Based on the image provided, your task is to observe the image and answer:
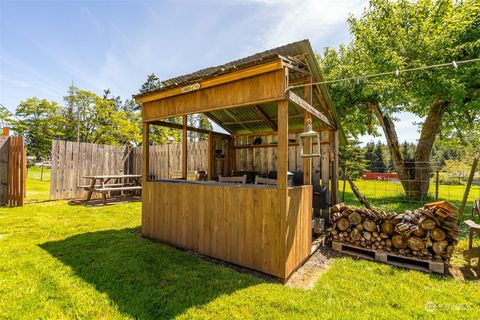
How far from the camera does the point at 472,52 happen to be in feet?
21.5

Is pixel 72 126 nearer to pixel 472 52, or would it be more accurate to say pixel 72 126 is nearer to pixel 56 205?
pixel 56 205

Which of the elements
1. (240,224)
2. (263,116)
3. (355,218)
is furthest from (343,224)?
(263,116)

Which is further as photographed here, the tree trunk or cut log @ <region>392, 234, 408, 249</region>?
the tree trunk

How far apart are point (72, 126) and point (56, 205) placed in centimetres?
2115

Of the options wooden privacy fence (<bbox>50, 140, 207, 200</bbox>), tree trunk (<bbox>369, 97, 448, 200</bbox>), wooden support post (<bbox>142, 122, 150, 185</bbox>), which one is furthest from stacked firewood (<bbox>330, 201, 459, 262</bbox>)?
tree trunk (<bbox>369, 97, 448, 200</bbox>)

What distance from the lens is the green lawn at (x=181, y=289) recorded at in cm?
218

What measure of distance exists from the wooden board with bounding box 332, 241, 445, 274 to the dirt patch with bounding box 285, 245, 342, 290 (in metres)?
0.20

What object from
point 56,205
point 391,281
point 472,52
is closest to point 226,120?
point 391,281

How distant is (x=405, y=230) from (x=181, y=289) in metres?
3.39

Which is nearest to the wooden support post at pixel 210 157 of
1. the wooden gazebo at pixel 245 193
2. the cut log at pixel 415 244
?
the wooden gazebo at pixel 245 193

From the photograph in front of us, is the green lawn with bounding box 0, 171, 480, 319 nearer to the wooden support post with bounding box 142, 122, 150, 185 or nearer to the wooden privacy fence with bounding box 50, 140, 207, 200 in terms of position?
the wooden support post with bounding box 142, 122, 150, 185

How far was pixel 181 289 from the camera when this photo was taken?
255 centimetres

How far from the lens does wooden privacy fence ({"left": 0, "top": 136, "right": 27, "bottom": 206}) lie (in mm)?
6695

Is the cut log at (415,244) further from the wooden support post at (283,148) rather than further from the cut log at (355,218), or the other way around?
the wooden support post at (283,148)
